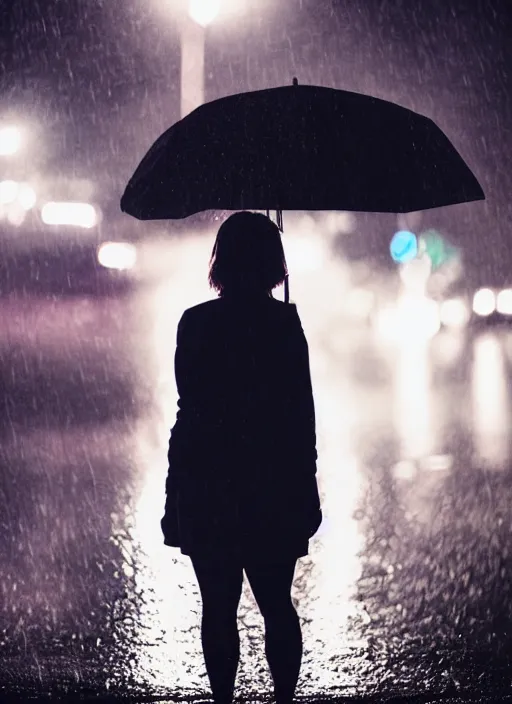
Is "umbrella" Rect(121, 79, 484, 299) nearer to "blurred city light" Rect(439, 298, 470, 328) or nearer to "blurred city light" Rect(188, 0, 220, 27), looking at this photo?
"blurred city light" Rect(188, 0, 220, 27)

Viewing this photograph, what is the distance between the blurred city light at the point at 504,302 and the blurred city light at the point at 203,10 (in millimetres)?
30514

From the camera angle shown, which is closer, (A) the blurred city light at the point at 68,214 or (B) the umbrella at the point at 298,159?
(B) the umbrella at the point at 298,159

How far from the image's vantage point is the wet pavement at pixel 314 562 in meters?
4.15

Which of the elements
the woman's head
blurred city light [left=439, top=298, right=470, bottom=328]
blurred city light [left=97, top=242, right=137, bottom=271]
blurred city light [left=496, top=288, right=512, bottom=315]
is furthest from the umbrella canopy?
blurred city light [left=439, top=298, right=470, bottom=328]

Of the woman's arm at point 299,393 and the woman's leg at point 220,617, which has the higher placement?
the woman's arm at point 299,393

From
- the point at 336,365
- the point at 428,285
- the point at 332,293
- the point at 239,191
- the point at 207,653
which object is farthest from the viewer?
the point at 332,293

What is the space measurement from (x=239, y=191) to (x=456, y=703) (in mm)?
2259

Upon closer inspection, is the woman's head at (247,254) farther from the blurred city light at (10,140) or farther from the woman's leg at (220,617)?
the blurred city light at (10,140)

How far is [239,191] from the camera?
3.79 metres

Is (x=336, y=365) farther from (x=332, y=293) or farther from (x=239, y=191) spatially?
(x=332, y=293)

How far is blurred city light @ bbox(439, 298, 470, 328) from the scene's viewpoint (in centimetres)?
4594

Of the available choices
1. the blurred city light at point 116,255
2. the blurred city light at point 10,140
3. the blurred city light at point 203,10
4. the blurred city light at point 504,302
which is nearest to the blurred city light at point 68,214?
the blurred city light at point 116,255

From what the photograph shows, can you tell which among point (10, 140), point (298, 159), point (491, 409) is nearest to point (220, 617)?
point (298, 159)

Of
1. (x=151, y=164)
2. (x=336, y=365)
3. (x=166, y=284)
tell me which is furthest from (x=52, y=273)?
(x=151, y=164)
